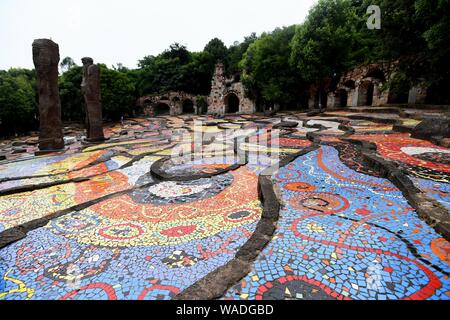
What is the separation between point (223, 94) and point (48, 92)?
915 inches

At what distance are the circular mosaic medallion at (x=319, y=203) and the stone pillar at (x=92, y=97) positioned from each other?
1267 centimetres

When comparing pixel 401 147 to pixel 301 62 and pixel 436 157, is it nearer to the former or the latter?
pixel 436 157

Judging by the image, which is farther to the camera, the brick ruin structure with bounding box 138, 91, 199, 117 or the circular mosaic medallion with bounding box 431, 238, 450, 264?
the brick ruin structure with bounding box 138, 91, 199, 117

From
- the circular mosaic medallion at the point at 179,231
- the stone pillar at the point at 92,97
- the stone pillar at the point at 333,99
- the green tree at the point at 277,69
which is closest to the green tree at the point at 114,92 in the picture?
the stone pillar at the point at 92,97

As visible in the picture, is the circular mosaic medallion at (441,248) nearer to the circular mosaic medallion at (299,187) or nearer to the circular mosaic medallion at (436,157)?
the circular mosaic medallion at (299,187)

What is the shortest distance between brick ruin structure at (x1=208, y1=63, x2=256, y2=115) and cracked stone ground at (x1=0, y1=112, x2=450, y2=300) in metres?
25.5

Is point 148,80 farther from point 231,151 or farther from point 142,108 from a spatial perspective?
point 231,151

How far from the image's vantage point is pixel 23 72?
109 ft

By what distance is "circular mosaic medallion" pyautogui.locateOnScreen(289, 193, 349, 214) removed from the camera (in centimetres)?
353

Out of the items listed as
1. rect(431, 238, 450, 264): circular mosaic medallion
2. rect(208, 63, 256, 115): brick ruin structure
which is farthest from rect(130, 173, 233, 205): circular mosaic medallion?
rect(208, 63, 256, 115): brick ruin structure

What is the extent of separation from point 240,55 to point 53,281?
117 ft

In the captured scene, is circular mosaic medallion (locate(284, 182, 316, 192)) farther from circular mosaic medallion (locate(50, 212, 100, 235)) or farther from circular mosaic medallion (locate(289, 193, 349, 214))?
circular mosaic medallion (locate(50, 212, 100, 235))

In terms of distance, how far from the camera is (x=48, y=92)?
36.7 ft

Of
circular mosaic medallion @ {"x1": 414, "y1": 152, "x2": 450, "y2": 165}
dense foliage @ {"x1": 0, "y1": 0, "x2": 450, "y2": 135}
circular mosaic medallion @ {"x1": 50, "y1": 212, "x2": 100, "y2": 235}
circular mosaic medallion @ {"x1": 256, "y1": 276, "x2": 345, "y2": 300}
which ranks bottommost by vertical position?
circular mosaic medallion @ {"x1": 50, "y1": 212, "x2": 100, "y2": 235}
